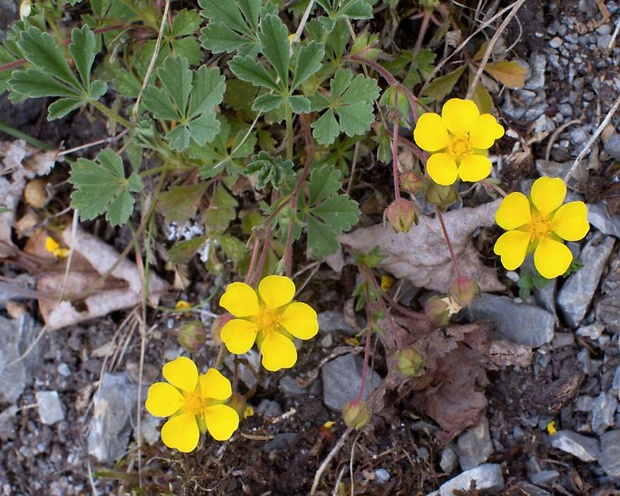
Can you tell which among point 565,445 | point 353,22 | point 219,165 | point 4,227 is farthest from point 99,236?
point 565,445

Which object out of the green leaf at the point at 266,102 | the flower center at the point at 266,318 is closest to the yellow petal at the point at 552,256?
the flower center at the point at 266,318

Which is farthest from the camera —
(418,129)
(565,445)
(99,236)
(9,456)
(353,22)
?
(99,236)

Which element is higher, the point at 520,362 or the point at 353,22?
the point at 353,22

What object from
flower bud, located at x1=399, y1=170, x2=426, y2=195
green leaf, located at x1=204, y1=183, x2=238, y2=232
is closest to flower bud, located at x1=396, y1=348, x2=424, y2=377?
flower bud, located at x1=399, y1=170, x2=426, y2=195

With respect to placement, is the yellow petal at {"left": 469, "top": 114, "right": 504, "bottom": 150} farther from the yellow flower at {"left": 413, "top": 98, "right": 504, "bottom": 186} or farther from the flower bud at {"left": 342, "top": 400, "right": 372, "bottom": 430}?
the flower bud at {"left": 342, "top": 400, "right": 372, "bottom": 430}

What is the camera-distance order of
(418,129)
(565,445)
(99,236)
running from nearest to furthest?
(418,129) → (565,445) → (99,236)

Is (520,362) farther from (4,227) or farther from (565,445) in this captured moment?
(4,227)

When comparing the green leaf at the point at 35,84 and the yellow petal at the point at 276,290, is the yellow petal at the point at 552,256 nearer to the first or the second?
the yellow petal at the point at 276,290

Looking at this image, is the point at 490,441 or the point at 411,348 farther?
the point at 490,441

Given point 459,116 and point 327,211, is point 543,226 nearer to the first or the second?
point 459,116
